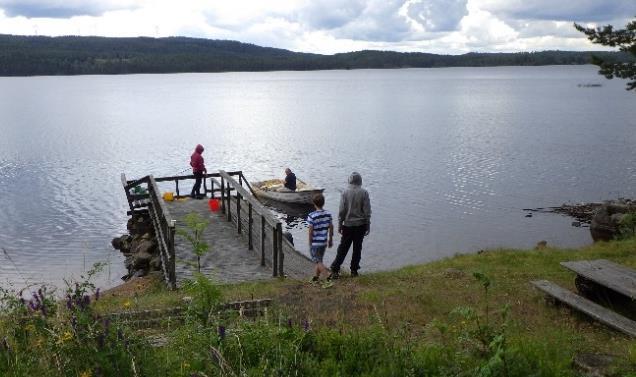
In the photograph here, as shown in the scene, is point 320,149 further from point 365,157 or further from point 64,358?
point 64,358

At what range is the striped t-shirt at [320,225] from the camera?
10.9 metres

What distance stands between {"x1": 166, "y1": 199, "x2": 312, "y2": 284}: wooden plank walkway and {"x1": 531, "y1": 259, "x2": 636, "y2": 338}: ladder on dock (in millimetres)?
6198

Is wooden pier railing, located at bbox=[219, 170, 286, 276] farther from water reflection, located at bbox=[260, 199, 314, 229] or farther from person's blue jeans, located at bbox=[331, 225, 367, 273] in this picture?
water reflection, located at bbox=[260, 199, 314, 229]

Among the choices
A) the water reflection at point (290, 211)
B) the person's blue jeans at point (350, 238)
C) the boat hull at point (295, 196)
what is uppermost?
the person's blue jeans at point (350, 238)

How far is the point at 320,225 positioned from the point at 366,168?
107ft

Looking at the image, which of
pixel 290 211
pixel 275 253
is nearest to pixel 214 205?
pixel 275 253

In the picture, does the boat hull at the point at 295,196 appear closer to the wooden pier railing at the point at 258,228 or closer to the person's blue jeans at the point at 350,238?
the wooden pier railing at the point at 258,228

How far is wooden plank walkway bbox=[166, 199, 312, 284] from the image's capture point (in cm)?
1291

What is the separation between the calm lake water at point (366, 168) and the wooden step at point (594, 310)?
40.5 feet

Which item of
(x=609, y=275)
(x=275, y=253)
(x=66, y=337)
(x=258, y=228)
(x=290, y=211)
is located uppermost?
(x=66, y=337)

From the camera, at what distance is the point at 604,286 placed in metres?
7.73

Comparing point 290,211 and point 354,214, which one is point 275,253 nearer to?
point 354,214

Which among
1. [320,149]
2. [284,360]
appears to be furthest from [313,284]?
[320,149]

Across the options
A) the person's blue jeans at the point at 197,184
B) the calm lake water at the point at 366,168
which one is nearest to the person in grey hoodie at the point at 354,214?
the calm lake water at the point at 366,168
